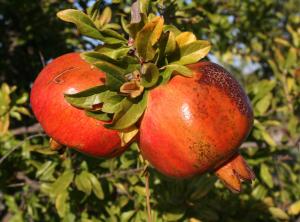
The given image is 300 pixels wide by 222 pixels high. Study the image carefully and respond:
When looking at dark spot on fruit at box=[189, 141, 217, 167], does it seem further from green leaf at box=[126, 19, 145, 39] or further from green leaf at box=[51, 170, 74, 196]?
green leaf at box=[51, 170, 74, 196]

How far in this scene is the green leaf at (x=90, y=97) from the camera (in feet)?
2.12

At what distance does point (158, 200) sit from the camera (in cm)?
129

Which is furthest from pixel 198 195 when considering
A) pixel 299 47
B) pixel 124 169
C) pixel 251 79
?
pixel 251 79

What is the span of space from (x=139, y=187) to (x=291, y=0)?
6076mm

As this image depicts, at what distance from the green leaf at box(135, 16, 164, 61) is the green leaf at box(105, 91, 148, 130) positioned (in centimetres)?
7

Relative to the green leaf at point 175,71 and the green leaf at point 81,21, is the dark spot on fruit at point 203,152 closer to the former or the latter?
the green leaf at point 175,71

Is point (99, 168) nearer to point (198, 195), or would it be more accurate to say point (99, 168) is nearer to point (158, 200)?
point (158, 200)

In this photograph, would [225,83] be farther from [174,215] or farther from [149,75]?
[174,215]

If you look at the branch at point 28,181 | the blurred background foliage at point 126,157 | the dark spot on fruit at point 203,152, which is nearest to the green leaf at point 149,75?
the dark spot on fruit at point 203,152

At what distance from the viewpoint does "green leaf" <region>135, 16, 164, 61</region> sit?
0.64 meters

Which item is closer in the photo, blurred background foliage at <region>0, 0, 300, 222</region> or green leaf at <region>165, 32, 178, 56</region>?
green leaf at <region>165, 32, 178, 56</region>

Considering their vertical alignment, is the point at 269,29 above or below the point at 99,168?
below

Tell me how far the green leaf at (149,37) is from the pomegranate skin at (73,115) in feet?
0.27

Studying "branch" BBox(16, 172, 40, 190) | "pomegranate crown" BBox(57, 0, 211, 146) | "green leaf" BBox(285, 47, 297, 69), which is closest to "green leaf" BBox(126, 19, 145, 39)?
"pomegranate crown" BBox(57, 0, 211, 146)
